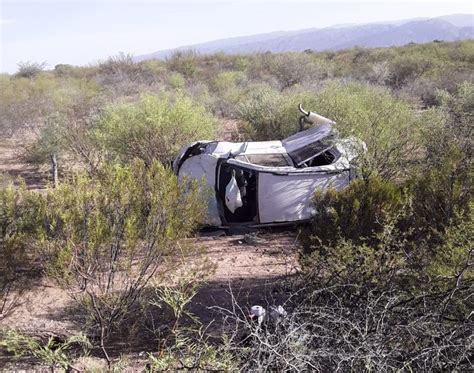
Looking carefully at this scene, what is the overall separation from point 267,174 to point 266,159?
73 cm

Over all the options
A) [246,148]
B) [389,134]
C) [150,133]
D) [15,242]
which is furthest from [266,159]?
[15,242]

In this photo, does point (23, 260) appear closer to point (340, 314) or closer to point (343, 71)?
point (340, 314)

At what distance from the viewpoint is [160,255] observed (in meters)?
5.21

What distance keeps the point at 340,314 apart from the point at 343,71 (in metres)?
28.5

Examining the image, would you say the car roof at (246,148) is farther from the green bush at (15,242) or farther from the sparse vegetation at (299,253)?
the green bush at (15,242)

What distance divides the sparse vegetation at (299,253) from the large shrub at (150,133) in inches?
1.2

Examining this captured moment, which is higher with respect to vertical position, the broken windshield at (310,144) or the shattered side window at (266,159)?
the broken windshield at (310,144)

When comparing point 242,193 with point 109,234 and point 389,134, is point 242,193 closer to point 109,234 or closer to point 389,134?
point 389,134

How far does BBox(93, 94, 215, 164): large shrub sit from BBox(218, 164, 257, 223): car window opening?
3.31 m

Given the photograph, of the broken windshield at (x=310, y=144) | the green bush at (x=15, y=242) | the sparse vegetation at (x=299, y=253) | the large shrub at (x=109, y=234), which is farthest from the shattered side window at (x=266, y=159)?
the green bush at (x=15, y=242)

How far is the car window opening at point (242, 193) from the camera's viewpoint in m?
8.07

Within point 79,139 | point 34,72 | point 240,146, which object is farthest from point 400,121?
point 34,72

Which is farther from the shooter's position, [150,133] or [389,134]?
[150,133]

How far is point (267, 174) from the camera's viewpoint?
305 inches
